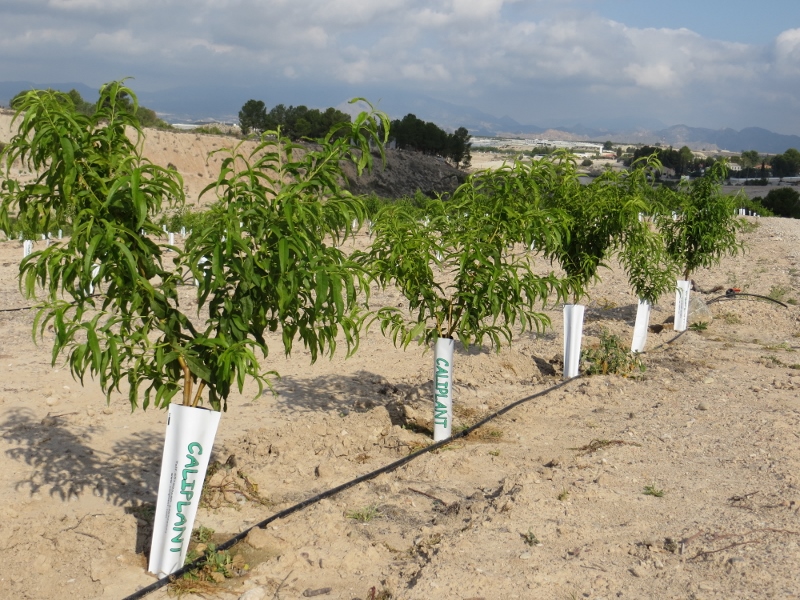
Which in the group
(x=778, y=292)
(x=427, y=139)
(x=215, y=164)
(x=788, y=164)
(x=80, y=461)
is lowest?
(x=80, y=461)

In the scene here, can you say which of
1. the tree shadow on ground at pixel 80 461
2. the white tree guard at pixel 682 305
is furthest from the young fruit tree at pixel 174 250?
the white tree guard at pixel 682 305

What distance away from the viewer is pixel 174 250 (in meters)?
3.50

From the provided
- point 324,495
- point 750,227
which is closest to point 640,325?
point 324,495

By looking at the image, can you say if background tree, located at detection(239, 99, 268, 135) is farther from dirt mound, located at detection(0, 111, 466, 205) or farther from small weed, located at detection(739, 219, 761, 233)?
small weed, located at detection(739, 219, 761, 233)

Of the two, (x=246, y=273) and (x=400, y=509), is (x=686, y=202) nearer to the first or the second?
(x=400, y=509)

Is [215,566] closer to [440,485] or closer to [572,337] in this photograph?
[440,485]

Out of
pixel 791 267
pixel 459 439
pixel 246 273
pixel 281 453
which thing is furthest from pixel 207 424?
pixel 791 267

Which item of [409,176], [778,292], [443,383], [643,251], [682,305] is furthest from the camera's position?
[409,176]

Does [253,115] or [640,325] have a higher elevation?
[253,115]

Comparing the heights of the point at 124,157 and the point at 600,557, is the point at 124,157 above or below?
above

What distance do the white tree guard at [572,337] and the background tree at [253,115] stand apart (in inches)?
2680

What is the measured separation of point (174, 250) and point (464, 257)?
275 centimetres

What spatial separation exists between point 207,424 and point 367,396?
12.8 feet

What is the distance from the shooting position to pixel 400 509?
4984mm
